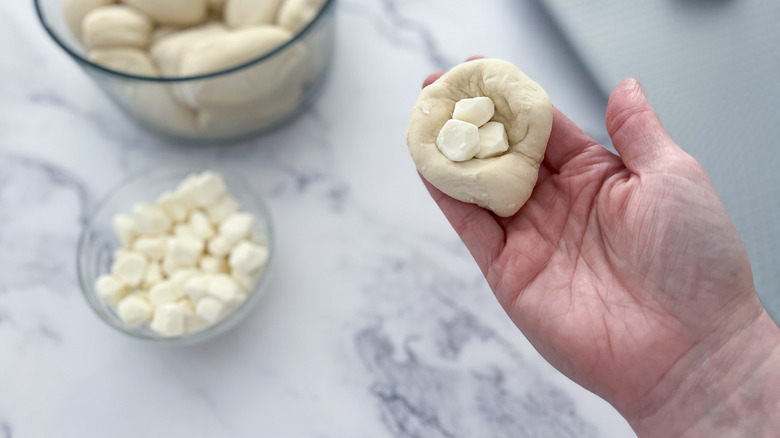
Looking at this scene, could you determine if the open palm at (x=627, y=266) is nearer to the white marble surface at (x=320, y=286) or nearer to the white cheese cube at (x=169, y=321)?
the white marble surface at (x=320, y=286)

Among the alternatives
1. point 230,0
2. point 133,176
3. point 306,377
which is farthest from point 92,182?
point 306,377

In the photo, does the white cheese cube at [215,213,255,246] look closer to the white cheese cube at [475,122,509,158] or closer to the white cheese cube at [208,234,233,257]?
the white cheese cube at [208,234,233,257]

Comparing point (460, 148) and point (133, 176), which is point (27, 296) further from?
point (460, 148)

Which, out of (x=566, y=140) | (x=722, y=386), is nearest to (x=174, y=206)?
(x=566, y=140)

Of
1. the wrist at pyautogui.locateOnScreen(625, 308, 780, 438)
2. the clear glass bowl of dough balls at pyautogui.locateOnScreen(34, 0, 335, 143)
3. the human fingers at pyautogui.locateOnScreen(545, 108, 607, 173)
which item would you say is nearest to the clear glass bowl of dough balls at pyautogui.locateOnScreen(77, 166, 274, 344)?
the clear glass bowl of dough balls at pyautogui.locateOnScreen(34, 0, 335, 143)

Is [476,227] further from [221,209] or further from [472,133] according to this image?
[221,209]

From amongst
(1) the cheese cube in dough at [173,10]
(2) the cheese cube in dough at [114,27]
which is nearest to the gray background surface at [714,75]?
(1) the cheese cube in dough at [173,10]
